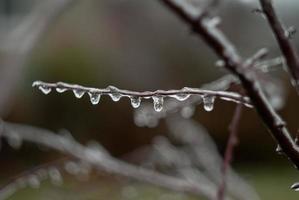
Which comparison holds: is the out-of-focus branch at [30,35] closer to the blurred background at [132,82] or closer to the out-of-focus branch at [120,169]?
the out-of-focus branch at [120,169]

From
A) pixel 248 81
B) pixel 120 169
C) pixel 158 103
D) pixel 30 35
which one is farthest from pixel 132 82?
pixel 248 81

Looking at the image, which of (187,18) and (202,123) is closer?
(187,18)

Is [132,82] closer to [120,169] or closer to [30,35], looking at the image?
[30,35]

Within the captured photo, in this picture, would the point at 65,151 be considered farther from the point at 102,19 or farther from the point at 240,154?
the point at 102,19

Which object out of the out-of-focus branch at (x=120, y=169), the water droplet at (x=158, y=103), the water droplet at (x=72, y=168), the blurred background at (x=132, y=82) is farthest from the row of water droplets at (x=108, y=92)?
the blurred background at (x=132, y=82)

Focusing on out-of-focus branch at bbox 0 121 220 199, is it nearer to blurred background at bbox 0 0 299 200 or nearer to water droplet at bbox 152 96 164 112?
water droplet at bbox 152 96 164 112

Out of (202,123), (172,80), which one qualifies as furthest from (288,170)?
(172,80)
